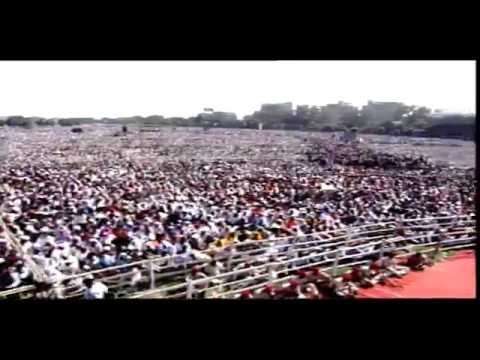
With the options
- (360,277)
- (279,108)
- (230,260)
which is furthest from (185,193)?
(360,277)

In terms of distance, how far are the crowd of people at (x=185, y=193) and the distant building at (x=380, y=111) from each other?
188mm

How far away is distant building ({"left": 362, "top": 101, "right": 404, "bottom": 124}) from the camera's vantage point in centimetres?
409

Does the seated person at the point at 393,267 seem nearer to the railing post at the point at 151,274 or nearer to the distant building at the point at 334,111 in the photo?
the distant building at the point at 334,111

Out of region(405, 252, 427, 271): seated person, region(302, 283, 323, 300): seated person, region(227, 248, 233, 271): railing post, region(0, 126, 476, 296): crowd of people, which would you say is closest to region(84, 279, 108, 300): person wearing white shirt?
region(0, 126, 476, 296): crowd of people

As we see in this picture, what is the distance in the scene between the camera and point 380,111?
162 inches

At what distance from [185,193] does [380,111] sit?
112cm

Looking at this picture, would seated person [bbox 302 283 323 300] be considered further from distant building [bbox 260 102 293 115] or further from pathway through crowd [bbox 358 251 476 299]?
distant building [bbox 260 102 293 115]

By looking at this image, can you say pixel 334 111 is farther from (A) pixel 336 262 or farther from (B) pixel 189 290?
(B) pixel 189 290

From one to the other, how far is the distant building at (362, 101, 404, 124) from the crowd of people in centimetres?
19
